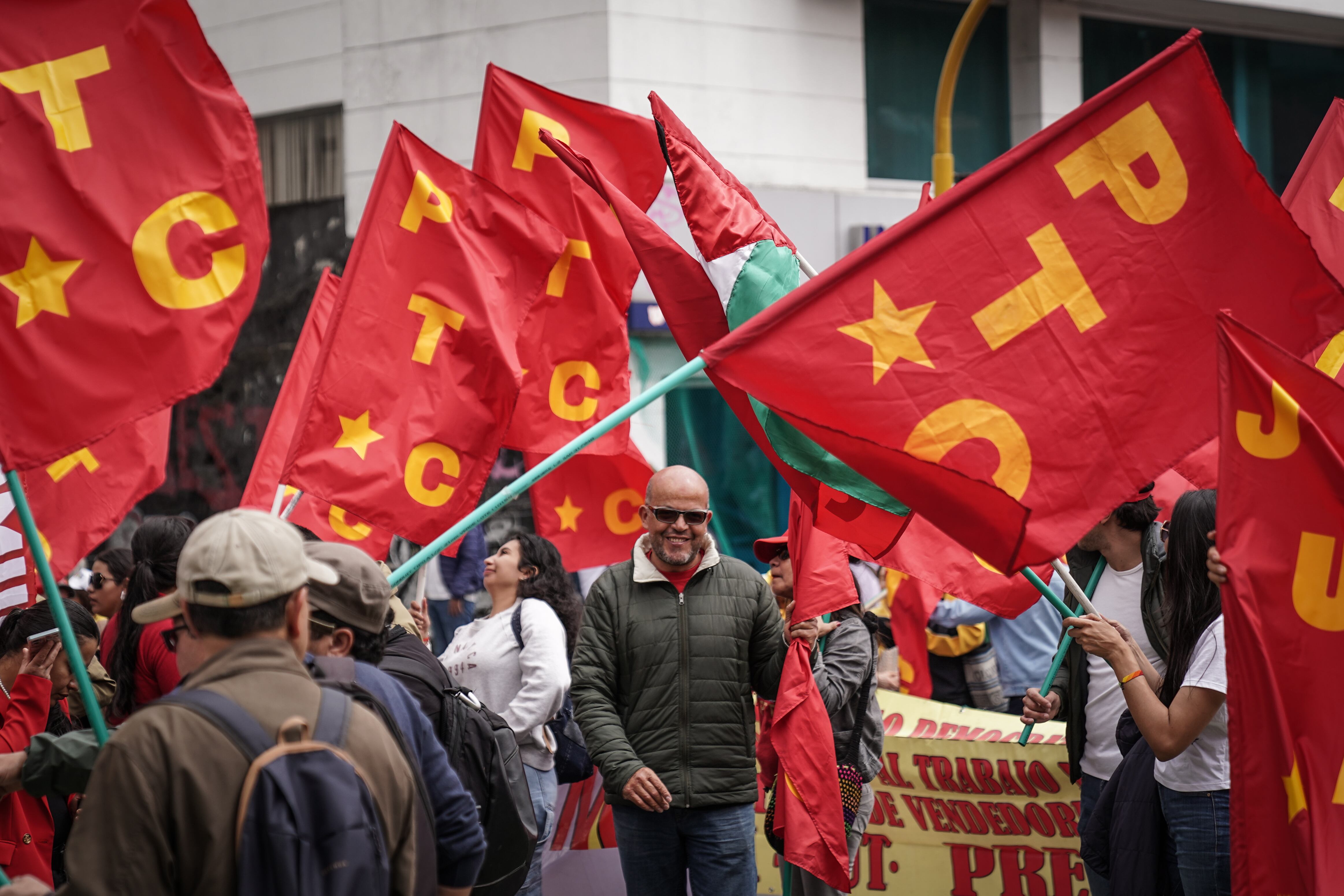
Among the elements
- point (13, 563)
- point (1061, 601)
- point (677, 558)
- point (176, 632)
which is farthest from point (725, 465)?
point (176, 632)

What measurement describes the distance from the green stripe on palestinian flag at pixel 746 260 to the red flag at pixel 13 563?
2548mm

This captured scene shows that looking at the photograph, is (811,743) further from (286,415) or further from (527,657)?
(286,415)

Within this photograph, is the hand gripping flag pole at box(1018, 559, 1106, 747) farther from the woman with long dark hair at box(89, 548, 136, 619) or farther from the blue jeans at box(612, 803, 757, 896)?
the woman with long dark hair at box(89, 548, 136, 619)

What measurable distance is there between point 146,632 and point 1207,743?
323cm

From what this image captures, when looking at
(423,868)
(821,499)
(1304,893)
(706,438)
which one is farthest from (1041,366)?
(706,438)

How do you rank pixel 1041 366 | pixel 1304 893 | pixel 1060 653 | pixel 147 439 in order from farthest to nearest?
pixel 1060 653 < pixel 147 439 < pixel 1041 366 < pixel 1304 893

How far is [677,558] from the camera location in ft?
17.9

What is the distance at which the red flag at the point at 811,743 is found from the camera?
17.7 feet

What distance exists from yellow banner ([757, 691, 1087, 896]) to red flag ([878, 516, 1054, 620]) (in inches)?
75.2

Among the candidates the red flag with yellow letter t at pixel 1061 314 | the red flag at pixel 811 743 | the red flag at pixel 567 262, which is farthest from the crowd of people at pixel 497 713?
the red flag at pixel 567 262

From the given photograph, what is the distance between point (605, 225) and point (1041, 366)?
2.73m

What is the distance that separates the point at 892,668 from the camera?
9.39 metres

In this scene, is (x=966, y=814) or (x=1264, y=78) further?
(x=1264, y=78)

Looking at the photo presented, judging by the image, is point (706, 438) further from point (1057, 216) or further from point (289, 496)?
point (1057, 216)
